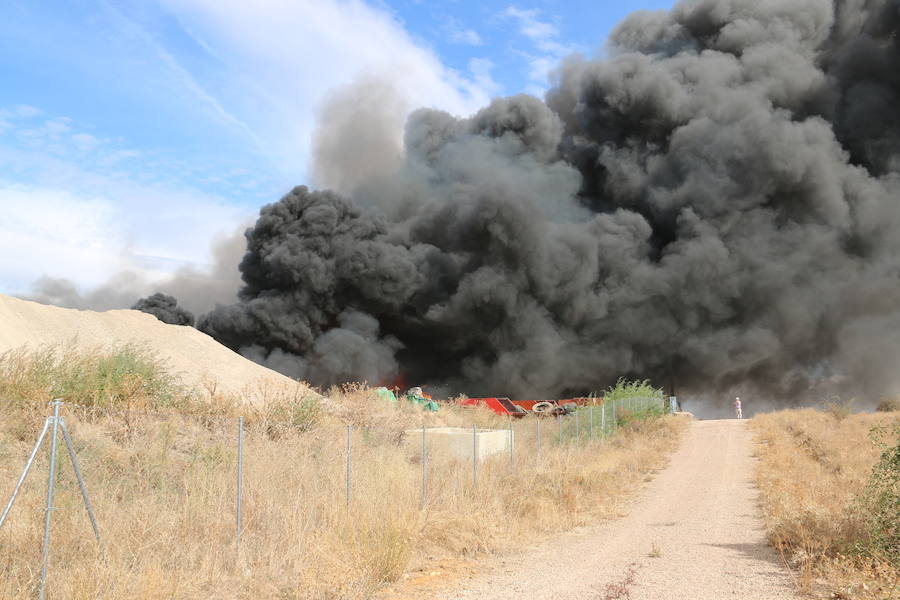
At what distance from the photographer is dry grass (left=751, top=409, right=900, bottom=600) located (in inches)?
268

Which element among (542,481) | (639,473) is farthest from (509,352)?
(542,481)

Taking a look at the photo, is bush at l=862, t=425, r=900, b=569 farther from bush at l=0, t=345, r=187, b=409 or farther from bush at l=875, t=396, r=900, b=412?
bush at l=875, t=396, r=900, b=412

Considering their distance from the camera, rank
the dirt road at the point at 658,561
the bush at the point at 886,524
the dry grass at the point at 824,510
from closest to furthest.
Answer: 1. the dry grass at the point at 824,510
2. the dirt road at the point at 658,561
3. the bush at the point at 886,524

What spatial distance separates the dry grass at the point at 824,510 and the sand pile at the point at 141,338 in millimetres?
12694

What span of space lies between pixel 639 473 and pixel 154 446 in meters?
11.3

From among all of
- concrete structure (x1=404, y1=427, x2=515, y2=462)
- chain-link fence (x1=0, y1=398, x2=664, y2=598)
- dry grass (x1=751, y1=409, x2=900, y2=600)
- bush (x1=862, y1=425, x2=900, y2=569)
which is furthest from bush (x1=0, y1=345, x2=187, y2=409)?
bush (x1=862, y1=425, x2=900, y2=569)

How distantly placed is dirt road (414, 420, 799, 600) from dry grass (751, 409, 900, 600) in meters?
0.28

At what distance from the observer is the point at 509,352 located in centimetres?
4753

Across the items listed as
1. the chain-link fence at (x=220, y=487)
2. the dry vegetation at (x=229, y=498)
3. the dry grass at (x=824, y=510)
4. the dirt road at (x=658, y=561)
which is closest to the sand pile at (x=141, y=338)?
the dry vegetation at (x=229, y=498)

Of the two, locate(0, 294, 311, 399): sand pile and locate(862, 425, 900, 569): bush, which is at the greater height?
locate(0, 294, 311, 399): sand pile

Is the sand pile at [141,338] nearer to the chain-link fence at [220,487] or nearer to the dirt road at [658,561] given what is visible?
the chain-link fence at [220,487]

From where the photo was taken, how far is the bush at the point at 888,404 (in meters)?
34.2

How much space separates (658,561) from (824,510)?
293 cm

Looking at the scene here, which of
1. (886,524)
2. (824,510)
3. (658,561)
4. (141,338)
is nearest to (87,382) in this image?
(658,561)
